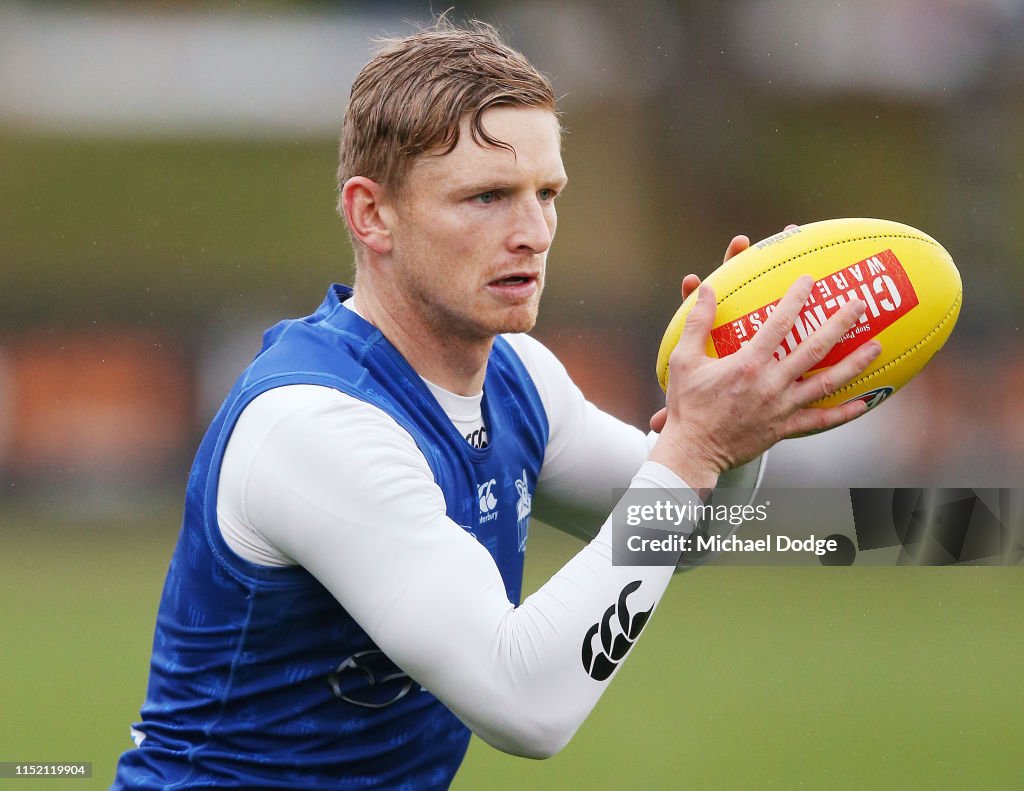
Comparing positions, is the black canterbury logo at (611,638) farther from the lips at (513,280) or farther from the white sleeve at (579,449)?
the white sleeve at (579,449)

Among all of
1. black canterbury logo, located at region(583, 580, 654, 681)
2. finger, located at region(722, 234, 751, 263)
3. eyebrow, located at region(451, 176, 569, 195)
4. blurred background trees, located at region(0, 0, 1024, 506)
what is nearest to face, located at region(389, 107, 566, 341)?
eyebrow, located at region(451, 176, 569, 195)

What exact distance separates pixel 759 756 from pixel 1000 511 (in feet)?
11.7

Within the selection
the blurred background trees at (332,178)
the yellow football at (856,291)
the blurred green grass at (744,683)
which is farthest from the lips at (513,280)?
the blurred background trees at (332,178)

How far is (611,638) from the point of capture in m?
2.10

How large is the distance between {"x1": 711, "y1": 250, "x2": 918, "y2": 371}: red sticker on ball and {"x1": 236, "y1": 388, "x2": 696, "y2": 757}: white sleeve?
34 centimetres

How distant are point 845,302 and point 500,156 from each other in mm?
685

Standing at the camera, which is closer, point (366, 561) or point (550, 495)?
point (366, 561)

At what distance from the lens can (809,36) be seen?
602 inches

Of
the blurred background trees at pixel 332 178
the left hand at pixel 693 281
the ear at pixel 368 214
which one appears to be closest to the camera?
the ear at pixel 368 214

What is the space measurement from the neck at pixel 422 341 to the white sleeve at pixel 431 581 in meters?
0.37

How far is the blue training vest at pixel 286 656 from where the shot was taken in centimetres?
228

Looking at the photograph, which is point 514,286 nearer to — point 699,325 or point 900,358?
point 699,325

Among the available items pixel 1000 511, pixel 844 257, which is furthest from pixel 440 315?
pixel 1000 511

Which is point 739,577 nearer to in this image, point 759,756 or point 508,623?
point 759,756
